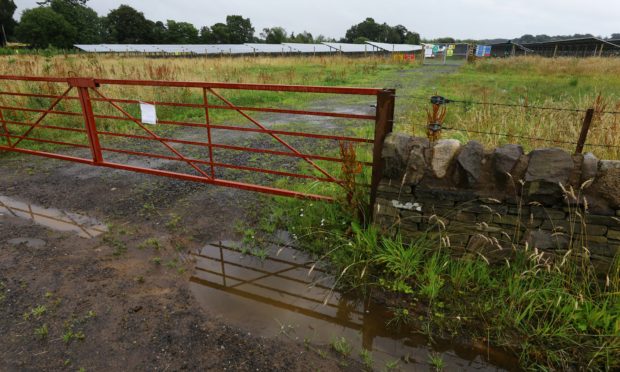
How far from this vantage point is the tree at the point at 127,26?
69.8 meters

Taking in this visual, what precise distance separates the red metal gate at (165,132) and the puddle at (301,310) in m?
1.05

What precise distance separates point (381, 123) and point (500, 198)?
4.11ft


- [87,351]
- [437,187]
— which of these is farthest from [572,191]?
[87,351]

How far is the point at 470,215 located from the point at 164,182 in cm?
443

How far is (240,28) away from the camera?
291 feet

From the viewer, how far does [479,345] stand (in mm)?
2676

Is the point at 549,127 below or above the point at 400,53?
below

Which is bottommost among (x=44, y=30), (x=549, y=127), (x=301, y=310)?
(x=301, y=310)

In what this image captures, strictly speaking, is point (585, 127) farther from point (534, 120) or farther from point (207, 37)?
point (207, 37)

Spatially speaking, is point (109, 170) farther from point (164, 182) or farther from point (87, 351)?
point (87, 351)

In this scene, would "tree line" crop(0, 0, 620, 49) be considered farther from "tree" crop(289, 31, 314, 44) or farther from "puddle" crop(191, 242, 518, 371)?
"puddle" crop(191, 242, 518, 371)

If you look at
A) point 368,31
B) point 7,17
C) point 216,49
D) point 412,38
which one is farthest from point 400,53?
point 7,17

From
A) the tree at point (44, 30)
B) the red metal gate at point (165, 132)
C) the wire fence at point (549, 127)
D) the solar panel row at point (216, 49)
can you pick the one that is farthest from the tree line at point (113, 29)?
the wire fence at point (549, 127)

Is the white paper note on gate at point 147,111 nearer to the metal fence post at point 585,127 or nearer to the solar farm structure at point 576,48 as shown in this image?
the metal fence post at point 585,127
